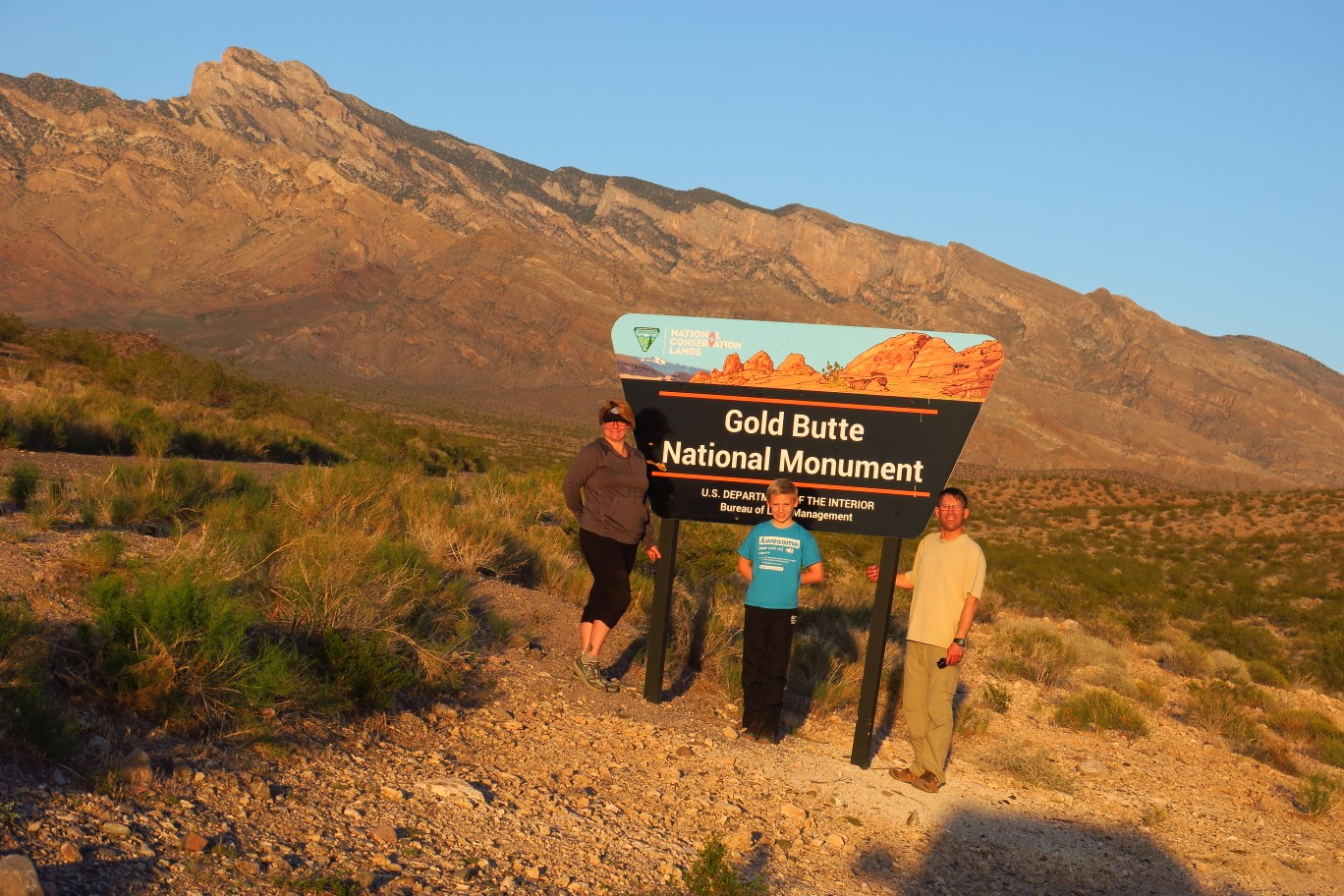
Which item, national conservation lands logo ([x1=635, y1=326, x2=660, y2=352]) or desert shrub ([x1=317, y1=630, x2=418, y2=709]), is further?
national conservation lands logo ([x1=635, y1=326, x2=660, y2=352])

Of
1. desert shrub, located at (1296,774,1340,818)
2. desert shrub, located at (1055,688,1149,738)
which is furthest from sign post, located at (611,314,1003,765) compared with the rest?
desert shrub, located at (1296,774,1340,818)

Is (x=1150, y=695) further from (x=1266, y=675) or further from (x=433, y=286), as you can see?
(x=433, y=286)

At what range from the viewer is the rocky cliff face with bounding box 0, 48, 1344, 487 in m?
122

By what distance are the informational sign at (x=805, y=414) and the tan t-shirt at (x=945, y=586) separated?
0.93 ft

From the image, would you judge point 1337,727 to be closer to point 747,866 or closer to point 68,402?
point 747,866

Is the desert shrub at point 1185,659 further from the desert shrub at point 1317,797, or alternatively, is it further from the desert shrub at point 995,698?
the desert shrub at point 1317,797

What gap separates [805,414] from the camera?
762cm

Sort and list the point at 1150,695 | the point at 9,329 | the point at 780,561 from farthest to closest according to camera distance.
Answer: the point at 9,329, the point at 1150,695, the point at 780,561

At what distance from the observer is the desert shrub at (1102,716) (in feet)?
31.4

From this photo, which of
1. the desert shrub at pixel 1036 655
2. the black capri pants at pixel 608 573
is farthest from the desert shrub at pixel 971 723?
the black capri pants at pixel 608 573

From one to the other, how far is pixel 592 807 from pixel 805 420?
9.92 ft

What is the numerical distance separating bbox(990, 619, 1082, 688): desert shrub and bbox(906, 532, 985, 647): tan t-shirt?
4522 millimetres

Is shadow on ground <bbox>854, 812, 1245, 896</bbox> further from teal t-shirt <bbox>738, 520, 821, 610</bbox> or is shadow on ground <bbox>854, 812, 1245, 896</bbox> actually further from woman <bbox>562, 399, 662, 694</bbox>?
woman <bbox>562, 399, 662, 694</bbox>

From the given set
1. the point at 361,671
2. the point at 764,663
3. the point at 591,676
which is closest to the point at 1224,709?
the point at 764,663
